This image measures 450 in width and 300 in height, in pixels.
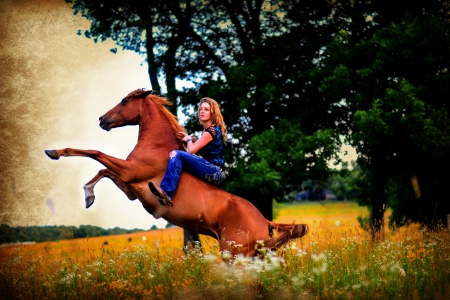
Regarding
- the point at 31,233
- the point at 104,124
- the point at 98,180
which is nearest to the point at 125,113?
the point at 104,124

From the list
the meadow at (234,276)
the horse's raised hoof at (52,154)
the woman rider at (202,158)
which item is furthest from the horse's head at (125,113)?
the meadow at (234,276)

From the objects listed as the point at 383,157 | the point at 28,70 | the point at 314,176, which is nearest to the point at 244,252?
the point at 28,70

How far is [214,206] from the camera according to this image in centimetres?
672

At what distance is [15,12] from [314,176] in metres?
9.13

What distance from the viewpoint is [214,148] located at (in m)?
6.93

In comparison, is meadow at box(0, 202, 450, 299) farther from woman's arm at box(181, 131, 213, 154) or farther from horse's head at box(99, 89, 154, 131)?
horse's head at box(99, 89, 154, 131)

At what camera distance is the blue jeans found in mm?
6496

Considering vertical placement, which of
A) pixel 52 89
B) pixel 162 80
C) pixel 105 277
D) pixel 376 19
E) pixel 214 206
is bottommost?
pixel 105 277

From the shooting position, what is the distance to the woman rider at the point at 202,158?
6488 mm

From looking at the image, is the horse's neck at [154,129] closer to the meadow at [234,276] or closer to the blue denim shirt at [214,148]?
the blue denim shirt at [214,148]

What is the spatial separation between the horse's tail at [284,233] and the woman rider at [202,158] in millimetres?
1035

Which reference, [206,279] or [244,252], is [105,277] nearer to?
[206,279]

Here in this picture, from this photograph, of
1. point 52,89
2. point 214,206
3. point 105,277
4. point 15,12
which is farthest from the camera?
point 52,89

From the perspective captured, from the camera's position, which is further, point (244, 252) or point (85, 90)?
point (85, 90)
